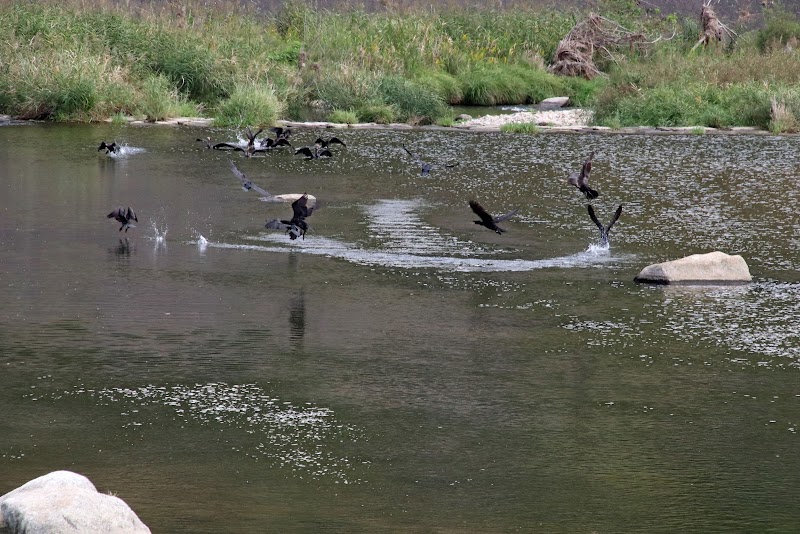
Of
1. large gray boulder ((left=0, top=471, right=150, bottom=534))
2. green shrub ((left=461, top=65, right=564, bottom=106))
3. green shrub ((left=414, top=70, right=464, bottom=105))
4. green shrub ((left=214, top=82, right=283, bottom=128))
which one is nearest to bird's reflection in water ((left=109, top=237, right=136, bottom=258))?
large gray boulder ((left=0, top=471, right=150, bottom=534))

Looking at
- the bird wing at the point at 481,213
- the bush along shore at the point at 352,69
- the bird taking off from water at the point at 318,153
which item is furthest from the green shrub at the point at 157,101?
the bird wing at the point at 481,213

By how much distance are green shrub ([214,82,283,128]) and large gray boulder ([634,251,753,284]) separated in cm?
1671

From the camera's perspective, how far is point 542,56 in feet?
129

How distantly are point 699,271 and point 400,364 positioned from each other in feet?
12.5

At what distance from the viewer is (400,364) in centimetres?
800

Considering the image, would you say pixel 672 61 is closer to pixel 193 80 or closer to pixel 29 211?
pixel 193 80

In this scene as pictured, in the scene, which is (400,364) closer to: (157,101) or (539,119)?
(157,101)

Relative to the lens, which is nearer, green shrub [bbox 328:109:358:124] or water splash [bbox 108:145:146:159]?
water splash [bbox 108:145:146:159]

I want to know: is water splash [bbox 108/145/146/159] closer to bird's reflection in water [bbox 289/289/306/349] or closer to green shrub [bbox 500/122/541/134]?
green shrub [bbox 500/122/541/134]

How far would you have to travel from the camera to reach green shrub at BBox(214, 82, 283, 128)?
26.6 metres

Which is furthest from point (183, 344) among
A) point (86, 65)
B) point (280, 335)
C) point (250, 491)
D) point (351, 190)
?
point (86, 65)

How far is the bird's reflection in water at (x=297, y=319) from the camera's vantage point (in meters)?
8.61

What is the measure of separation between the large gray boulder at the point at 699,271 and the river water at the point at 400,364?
0.23 metres

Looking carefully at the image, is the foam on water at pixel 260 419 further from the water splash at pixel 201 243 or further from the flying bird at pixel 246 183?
the flying bird at pixel 246 183
